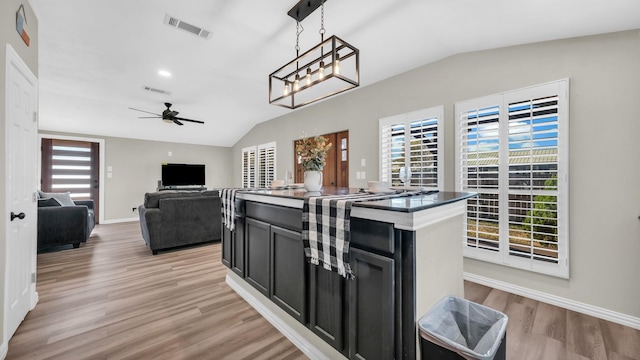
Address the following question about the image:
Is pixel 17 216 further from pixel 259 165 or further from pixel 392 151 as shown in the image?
pixel 259 165

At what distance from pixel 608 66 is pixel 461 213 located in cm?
201

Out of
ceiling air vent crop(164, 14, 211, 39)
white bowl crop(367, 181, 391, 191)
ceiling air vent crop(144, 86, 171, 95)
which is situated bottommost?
white bowl crop(367, 181, 391, 191)

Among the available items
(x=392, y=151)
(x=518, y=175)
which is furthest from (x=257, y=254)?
(x=518, y=175)

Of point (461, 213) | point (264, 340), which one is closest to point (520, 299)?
point (461, 213)

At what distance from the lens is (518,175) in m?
2.69

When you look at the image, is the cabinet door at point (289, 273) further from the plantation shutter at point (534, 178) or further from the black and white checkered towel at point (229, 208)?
the plantation shutter at point (534, 178)

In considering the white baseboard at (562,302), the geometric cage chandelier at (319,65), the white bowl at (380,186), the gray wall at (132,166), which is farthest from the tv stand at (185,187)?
the white baseboard at (562,302)

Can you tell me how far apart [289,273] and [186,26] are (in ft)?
8.93

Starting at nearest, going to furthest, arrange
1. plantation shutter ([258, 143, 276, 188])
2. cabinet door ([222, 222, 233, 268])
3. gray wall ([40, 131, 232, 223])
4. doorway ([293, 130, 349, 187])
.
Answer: cabinet door ([222, 222, 233, 268]), doorway ([293, 130, 349, 187]), plantation shutter ([258, 143, 276, 188]), gray wall ([40, 131, 232, 223])

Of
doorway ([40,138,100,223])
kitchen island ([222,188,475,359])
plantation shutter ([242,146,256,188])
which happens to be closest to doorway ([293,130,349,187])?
kitchen island ([222,188,475,359])

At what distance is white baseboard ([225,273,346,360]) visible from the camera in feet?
5.31

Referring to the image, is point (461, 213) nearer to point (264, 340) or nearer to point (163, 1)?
point (264, 340)

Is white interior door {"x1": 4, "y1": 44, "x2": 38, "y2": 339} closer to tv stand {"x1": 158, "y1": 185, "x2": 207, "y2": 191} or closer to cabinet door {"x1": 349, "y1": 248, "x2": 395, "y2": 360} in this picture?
cabinet door {"x1": 349, "y1": 248, "x2": 395, "y2": 360}

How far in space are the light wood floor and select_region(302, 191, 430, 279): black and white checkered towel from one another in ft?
2.60
